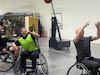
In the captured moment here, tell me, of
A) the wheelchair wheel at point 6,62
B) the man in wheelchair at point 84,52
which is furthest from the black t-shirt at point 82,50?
the wheelchair wheel at point 6,62

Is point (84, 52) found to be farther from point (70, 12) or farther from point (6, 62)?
point (70, 12)

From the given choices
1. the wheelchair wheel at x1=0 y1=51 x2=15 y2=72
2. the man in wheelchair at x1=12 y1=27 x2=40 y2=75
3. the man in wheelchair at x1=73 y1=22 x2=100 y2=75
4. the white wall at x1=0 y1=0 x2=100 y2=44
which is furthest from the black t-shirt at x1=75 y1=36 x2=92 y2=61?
the white wall at x1=0 y1=0 x2=100 y2=44

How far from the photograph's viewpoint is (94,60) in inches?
163

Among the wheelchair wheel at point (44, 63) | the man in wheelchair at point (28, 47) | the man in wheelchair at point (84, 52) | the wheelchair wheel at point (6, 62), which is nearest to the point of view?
the man in wheelchair at point (84, 52)

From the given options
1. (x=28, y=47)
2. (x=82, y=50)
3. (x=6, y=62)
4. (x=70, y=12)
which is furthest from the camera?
(x=70, y=12)

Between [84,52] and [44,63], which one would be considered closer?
[84,52]

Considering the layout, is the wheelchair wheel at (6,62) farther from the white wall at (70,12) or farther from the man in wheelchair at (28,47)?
the white wall at (70,12)

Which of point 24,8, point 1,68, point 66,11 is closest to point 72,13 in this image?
point 66,11

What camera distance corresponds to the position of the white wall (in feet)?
36.2

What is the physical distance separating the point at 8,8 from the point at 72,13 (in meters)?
7.99

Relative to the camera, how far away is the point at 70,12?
12.3 meters

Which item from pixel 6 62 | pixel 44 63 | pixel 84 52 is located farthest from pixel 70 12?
pixel 84 52

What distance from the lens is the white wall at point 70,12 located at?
11.0 m

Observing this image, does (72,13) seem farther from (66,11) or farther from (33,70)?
(33,70)
